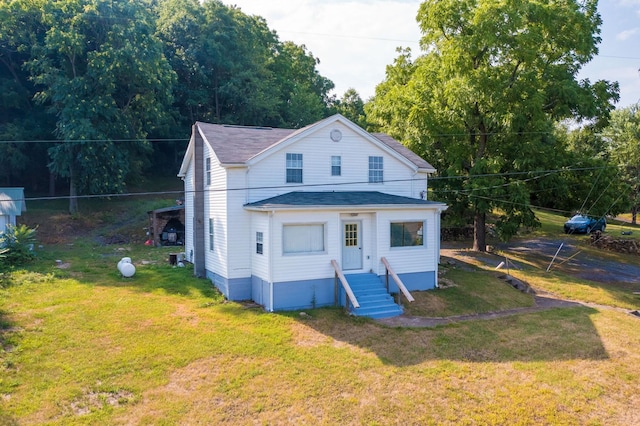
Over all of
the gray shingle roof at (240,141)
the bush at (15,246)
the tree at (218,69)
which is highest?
the tree at (218,69)

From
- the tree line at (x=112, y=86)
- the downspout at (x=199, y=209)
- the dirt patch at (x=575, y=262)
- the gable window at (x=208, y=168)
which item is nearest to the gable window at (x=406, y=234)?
the gable window at (x=208, y=168)

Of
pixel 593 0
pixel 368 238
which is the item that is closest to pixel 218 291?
pixel 368 238

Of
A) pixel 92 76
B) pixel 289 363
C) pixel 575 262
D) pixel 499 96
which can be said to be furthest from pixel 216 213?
pixel 575 262

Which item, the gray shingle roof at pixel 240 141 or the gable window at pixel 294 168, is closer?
the gray shingle roof at pixel 240 141

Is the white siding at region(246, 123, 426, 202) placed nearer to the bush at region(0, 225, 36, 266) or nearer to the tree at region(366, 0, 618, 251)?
the tree at region(366, 0, 618, 251)

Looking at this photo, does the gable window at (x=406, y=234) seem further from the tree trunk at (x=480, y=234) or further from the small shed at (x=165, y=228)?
the small shed at (x=165, y=228)

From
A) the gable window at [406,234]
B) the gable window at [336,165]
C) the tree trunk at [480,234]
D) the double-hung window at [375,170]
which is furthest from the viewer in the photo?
the tree trunk at [480,234]
